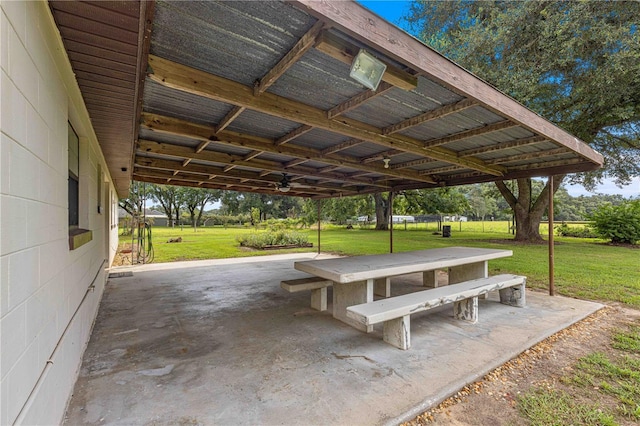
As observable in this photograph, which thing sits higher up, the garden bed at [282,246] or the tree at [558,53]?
the tree at [558,53]

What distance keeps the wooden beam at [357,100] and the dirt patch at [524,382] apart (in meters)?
Result: 2.41

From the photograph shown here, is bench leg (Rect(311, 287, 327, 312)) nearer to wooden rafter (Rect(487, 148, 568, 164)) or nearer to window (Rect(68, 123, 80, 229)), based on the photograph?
window (Rect(68, 123, 80, 229))

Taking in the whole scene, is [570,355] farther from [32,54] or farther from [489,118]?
[32,54]

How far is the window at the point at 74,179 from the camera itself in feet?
8.68

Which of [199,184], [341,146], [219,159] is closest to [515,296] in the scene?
[341,146]

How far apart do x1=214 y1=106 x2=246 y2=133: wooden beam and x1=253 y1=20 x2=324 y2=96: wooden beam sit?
37cm

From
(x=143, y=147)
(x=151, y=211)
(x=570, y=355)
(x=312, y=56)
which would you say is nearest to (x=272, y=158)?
(x=143, y=147)

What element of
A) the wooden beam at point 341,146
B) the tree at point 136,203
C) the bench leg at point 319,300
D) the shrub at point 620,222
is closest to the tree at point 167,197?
the tree at point 136,203

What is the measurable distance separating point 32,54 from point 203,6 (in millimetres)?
804

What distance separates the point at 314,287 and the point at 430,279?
269cm

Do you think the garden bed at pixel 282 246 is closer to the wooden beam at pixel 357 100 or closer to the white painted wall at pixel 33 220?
the wooden beam at pixel 357 100

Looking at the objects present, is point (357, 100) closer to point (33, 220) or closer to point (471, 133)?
point (471, 133)

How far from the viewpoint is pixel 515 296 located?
4.23m

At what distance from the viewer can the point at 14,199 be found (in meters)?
1.13
